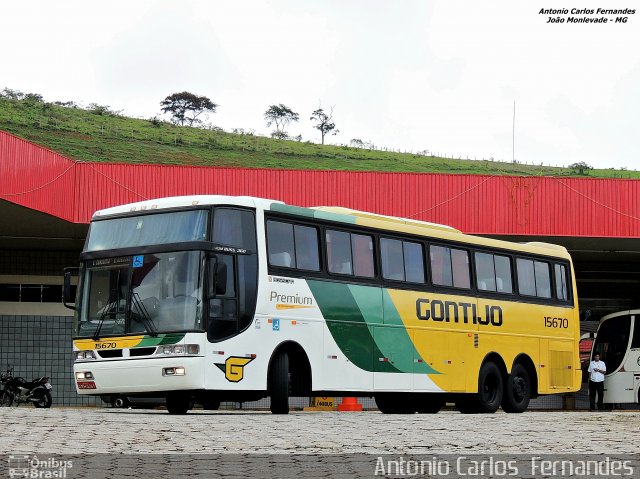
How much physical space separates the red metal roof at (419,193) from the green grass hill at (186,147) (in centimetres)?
4253

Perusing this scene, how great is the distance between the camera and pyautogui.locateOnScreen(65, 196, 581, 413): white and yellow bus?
17031 mm

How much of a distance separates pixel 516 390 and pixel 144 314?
900cm

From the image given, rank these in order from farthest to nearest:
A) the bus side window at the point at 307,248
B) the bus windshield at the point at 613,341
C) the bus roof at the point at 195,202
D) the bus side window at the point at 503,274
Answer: the bus windshield at the point at 613,341 → the bus side window at the point at 503,274 → the bus side window at the point at 307,248 → the bus roof at the point at 195,202

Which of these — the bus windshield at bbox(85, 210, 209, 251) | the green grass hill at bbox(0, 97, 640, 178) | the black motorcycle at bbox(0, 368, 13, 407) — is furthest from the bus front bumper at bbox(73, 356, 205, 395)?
the green grass hill at bbox(0, 97, 640, 178)

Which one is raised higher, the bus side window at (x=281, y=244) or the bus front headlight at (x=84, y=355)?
the bus side window at (x=281, y=244)

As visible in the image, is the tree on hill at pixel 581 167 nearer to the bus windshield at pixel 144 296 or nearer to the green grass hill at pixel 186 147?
the green grass hill at pixel 186 147

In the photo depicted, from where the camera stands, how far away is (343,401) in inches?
1189

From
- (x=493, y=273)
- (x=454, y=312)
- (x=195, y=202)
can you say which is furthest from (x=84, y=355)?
(x=493, y=273)

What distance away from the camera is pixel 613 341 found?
108 feet

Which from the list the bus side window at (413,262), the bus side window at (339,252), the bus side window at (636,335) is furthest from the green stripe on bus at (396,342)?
the bus side window at (636,335)

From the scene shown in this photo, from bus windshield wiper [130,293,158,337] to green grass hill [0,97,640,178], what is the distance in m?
56.4

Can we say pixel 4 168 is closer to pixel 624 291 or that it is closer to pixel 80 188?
pixel 80 188

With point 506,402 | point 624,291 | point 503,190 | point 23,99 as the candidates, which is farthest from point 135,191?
point 23,99

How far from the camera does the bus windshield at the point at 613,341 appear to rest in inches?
1283
